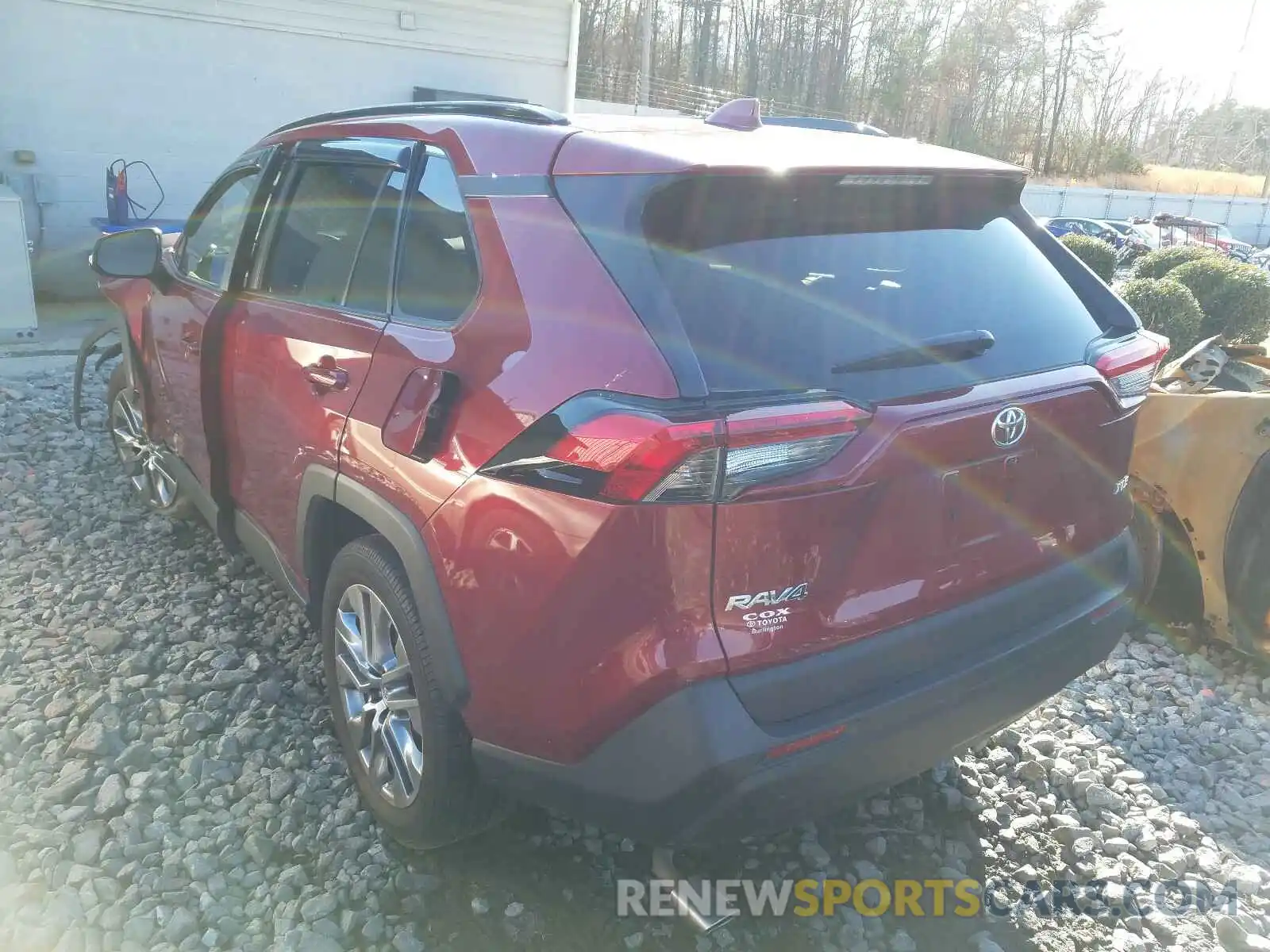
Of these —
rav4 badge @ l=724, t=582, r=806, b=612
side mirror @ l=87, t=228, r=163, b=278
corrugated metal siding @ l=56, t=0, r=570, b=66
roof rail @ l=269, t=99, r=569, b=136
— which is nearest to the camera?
rav4 badge @ l=724, t=582, r=806, b=612

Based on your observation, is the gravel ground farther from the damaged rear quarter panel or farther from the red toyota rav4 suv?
the damaged rear quarter panel

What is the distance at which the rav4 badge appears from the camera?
1.79m

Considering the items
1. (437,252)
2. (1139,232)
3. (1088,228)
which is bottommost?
(1139,232)

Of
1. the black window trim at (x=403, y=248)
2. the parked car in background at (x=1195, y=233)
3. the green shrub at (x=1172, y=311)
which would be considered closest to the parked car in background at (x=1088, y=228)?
the parked car in background at (x=1195, y=233)

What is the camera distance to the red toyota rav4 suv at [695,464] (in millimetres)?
1787

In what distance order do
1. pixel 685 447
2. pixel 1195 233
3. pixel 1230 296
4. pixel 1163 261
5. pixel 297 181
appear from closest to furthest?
pixel 685 447
pixel 297 181
pixel 1230 296
pixel 1163 261
pixel 1195 233

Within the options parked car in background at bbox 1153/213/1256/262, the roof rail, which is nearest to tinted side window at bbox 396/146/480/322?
the roof rail

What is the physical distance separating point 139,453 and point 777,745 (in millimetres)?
3917

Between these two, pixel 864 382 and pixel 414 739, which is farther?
pixel 414 739

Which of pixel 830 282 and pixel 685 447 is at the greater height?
pixel 830 282

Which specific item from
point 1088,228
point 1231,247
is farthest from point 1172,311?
point 1231,247

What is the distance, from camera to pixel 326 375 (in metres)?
2.62

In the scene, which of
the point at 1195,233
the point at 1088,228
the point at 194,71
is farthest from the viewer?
the point at 1195,233

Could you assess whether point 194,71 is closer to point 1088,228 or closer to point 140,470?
point 140,470
